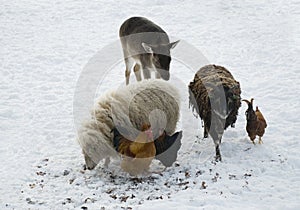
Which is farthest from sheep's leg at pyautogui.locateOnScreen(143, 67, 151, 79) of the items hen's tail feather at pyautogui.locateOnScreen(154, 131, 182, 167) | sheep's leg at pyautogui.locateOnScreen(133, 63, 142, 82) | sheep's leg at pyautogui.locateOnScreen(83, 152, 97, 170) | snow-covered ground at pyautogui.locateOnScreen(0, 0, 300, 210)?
sheep's leg at pyautogui.locateOnScreen(83, 152, 97, 170)

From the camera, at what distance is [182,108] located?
8.62 m

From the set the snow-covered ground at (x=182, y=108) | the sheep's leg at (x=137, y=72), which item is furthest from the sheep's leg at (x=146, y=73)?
the snow-covered ground at (x=182, y=108)

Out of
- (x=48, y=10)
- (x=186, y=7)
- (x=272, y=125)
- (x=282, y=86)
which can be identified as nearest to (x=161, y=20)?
(x=186, y=7)

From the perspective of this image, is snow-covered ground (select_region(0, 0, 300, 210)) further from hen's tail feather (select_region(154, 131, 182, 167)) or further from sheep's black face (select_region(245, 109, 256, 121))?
sheep's black face (select_region(245, 109, 256, 121))

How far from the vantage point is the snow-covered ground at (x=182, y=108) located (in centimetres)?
586

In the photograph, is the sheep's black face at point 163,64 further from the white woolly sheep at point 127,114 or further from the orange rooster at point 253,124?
the orange rooster at point 253,124

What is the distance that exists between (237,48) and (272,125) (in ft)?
14.7

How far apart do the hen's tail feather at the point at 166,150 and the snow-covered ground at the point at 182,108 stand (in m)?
0.16

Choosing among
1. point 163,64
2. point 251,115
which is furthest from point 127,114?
point 163,64

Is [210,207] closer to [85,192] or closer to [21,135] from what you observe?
[85,192]

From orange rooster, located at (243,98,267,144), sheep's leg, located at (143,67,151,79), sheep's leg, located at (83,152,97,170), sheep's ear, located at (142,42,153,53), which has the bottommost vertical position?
sheep's leg, located at (83,152,97,170)

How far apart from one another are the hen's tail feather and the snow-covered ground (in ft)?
0.54

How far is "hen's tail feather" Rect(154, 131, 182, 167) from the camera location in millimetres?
6391

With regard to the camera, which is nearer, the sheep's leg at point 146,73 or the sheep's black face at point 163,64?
the sheep's black face at point 163,64
